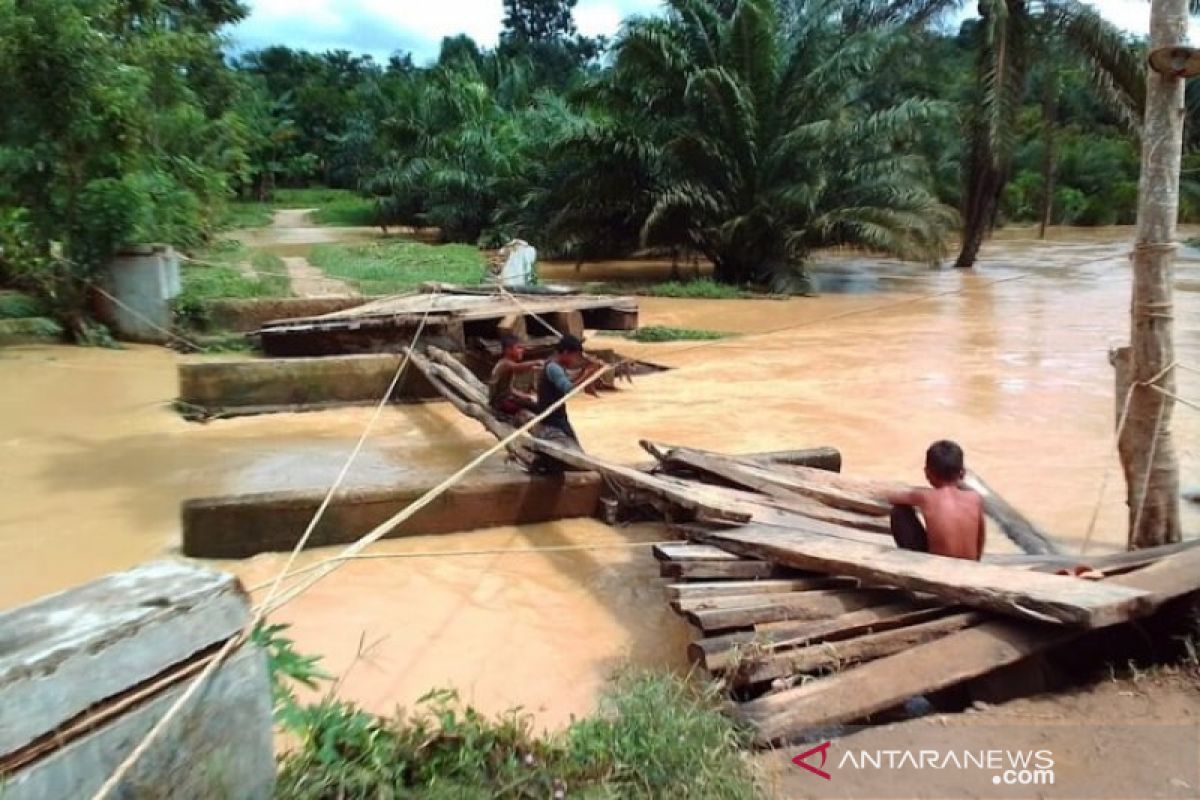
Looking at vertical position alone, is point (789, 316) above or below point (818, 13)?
below

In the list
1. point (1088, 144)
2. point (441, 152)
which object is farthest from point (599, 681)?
point (1088, 144)

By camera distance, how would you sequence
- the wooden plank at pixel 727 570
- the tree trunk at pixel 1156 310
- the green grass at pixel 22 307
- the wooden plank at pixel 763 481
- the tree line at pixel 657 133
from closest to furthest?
the wooden plank at pixel 727 570 → the tree trunk at pixel 1156 310 → the wooden plank at pixel 763 481 → the tree line at pixel 657 133 → the green grass at pixel 22 307

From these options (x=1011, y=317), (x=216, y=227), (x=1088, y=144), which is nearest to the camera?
(x=1011, y=317)

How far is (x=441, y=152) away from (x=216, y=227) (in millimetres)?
9867

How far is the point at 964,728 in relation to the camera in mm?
3086

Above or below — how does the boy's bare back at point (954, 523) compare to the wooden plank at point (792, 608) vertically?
above

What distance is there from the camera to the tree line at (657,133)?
10641 mm

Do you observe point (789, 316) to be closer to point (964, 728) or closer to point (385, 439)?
point (385, 439)

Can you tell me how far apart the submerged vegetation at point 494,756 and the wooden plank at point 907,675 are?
0.54 feet

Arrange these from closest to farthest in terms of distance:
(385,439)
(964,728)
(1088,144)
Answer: (964,728), (385,439), (1088,144)

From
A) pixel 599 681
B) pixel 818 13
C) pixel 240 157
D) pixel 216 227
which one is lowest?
pixel 599 681

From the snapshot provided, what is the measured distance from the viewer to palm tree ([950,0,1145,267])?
16.9 m

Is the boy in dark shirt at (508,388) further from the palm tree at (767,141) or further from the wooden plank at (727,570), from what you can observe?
the palm tree at (767,141)

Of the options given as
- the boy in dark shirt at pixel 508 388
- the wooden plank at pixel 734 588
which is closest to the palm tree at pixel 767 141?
the boy in dark shirt at pixel 508 388
